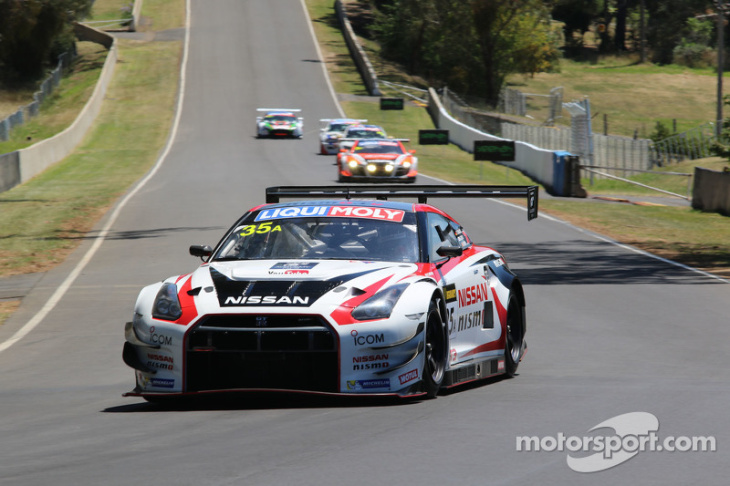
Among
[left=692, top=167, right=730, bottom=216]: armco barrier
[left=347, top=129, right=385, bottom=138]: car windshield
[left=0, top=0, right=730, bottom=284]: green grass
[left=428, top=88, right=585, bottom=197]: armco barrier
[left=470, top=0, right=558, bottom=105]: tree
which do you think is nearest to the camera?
[left=0, top=0, right=730, bottom=284]: green grass

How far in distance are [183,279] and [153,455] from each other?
239 centimetres

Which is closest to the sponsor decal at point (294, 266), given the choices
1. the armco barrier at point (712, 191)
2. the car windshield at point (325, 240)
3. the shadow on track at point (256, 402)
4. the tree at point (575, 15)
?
the car windshield at point (325, 240)

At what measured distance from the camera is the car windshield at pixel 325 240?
29.1ft

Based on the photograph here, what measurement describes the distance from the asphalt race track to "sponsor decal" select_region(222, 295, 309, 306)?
Answer: 2.41 feet

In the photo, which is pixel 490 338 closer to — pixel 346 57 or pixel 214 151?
pixel 214 151

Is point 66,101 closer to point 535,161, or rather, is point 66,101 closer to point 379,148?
point 535,161

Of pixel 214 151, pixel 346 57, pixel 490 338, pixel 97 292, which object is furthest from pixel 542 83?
pixel 490 338

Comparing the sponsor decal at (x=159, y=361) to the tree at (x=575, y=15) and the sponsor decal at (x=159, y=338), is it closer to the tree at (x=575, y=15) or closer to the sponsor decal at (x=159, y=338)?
the sponsor decal at (x=159, y=338)

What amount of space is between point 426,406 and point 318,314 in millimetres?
1021

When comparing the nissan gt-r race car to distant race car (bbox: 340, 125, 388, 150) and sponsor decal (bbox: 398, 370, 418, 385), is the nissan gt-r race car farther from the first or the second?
distant race car (bbox: 340, 125, 388, 150)

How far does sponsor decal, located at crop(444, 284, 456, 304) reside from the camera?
8.73 metres

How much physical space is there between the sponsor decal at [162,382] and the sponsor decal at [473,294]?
8.18ft

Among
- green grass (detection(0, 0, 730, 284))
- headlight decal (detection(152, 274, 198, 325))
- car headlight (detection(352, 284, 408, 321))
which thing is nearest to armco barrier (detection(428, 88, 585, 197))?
green grass (detection(0, 0, 730, 284))

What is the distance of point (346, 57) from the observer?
88875 millimetres
